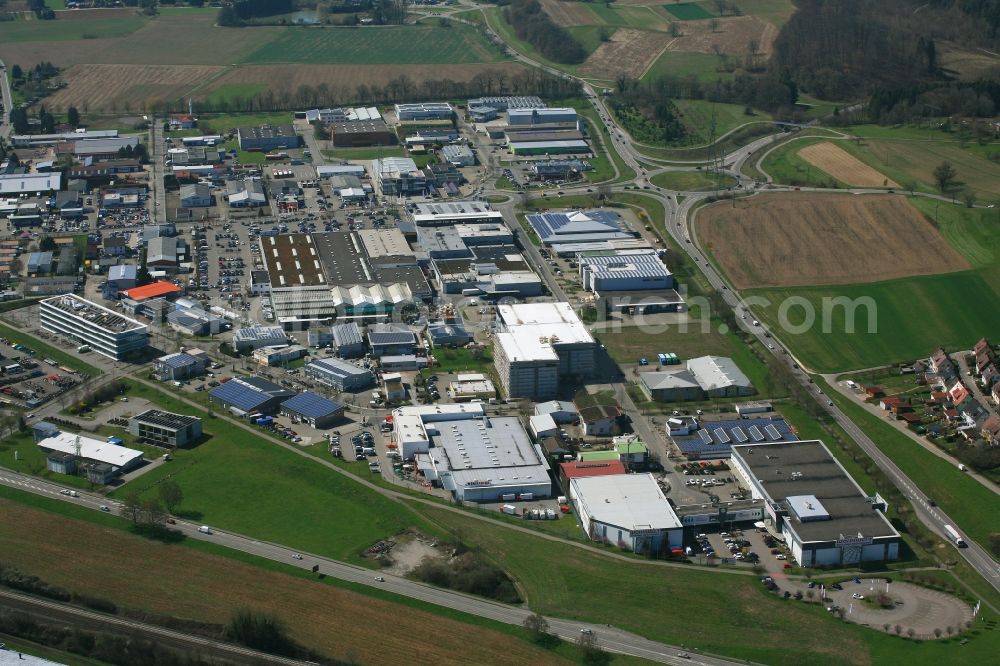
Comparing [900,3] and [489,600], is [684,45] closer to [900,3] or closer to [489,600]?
[900,3]

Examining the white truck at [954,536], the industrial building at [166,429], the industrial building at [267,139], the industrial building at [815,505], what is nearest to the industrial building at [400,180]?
the industrial building at [267,139]

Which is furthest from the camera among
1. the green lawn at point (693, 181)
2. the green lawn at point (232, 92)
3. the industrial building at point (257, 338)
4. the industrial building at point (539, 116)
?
the green lawn at point (232, 92)

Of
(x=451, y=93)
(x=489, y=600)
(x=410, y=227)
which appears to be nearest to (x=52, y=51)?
(x=451, y=93)

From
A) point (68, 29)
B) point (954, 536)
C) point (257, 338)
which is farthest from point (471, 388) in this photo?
point (68, 29)

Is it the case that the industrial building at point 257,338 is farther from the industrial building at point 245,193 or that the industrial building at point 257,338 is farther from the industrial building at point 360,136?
the industrial building at point 360,136

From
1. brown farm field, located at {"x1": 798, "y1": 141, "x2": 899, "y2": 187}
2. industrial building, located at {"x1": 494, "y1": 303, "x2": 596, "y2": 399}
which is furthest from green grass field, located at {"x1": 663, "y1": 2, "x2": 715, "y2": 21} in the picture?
industrial building, located at {"x1": 494, "y1": 303, "x2": 596, "y2": 399}

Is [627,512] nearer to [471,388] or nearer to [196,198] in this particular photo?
[471,388]
